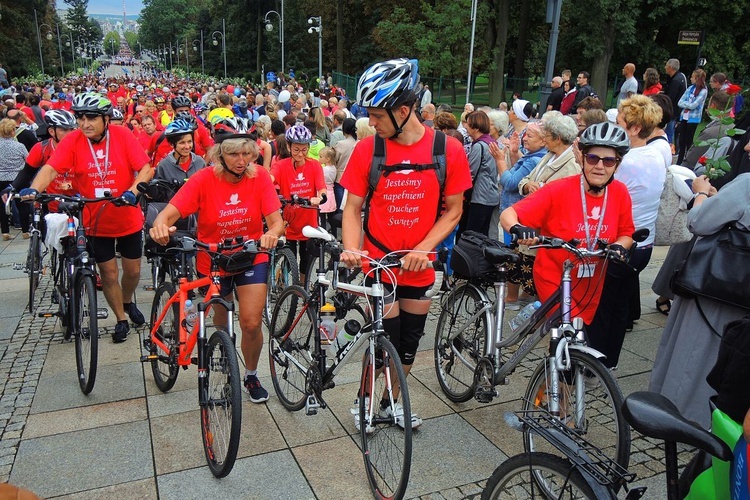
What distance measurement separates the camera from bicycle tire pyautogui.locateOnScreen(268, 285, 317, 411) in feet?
13.2

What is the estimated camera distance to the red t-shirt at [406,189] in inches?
138

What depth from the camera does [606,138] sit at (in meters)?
3.48

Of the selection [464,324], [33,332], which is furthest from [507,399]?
[33,332]

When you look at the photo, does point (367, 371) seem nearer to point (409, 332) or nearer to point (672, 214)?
point (409, 332)

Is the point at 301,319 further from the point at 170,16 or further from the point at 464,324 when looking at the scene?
the point at 170,16

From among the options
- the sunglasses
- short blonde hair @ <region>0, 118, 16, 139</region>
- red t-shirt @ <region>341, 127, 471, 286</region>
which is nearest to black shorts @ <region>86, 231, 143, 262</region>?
the sunglasses

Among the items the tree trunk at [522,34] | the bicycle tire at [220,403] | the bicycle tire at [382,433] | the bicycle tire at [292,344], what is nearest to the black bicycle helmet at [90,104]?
the bicycle tire at [292,344]

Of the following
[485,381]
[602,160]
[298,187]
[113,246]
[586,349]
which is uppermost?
[602,160]

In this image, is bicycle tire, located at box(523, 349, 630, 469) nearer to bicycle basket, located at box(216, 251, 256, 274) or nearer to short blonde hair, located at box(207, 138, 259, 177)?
bicycle basket, located at box(216, 251, 256, 274)

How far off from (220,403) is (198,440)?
606 millimetres

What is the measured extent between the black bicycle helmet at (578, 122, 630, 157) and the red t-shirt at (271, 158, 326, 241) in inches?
134

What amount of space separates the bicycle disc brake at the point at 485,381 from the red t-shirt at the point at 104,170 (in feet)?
10.9

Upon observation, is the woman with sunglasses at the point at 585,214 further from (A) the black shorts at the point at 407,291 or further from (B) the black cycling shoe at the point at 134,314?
(B) the black cycling shoe at the point at 134,314

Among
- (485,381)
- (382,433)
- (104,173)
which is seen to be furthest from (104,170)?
(485,381)
